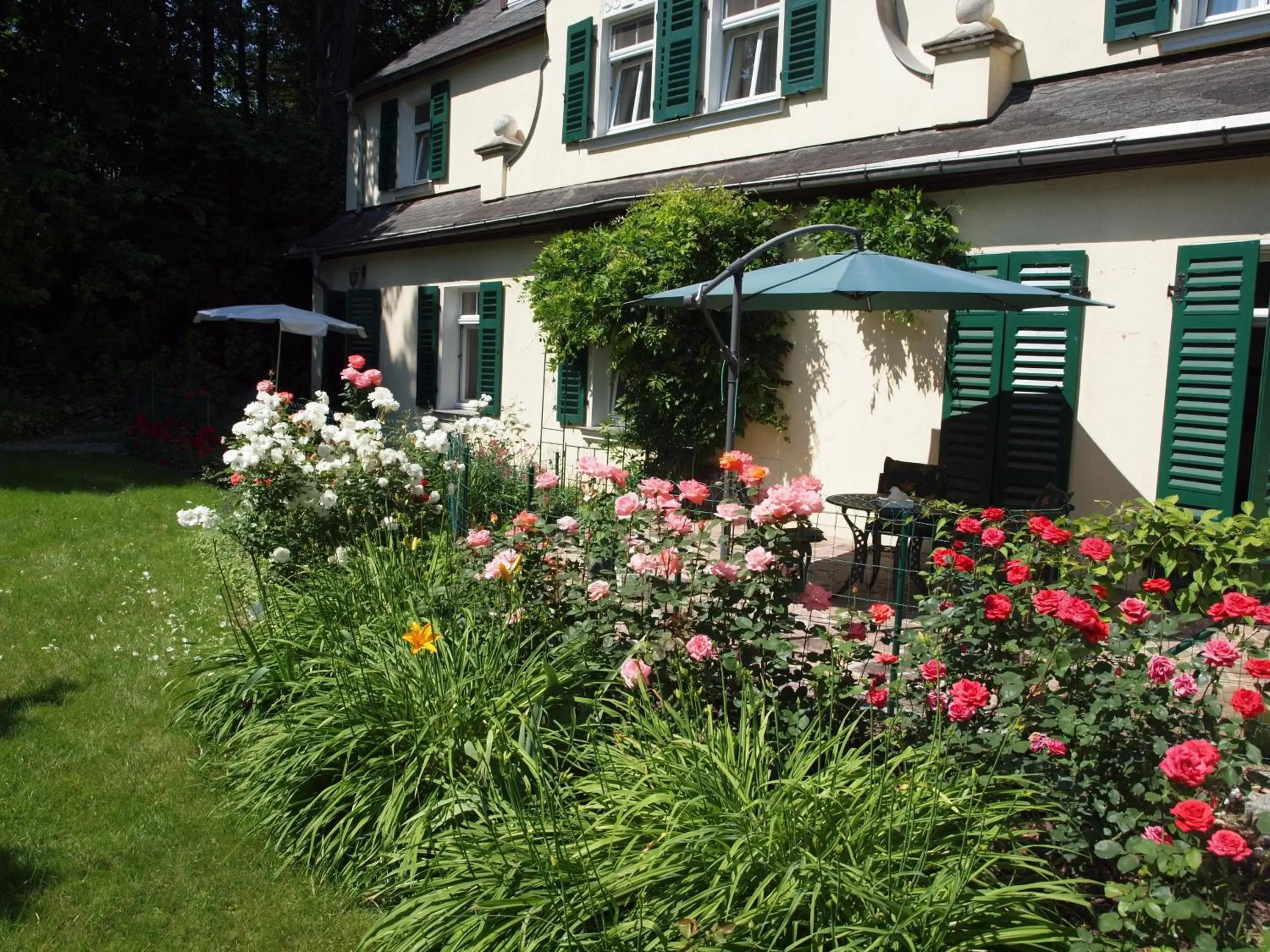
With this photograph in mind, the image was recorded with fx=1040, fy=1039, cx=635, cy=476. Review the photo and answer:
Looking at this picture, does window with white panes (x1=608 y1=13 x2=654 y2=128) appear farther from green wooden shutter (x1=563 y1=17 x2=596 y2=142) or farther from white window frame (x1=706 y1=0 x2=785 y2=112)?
white window frame (x1=706 y1=0 x2=785 y2=112)

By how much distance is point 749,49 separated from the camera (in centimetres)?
967

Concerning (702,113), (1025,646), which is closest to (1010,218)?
(702,113)

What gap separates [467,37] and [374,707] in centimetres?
1278

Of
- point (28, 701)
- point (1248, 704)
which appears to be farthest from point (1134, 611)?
point (28, 701)

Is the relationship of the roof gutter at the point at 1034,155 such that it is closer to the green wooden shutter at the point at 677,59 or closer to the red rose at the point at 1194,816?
the green wooden shutter at the point at 677,59

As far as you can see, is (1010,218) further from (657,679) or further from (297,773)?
(297,773)

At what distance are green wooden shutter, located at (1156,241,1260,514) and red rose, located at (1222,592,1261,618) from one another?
12.6 feet

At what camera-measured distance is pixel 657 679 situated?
355 centimetres

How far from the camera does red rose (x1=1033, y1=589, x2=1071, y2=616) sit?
9.02 feet

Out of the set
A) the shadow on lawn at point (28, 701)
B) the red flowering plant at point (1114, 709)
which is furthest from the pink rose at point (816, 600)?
the shadow on lawn at point (28, 701)

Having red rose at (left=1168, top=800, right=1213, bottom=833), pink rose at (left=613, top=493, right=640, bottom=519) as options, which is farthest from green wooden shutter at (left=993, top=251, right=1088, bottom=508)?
red rose at (left=1168, top=800, right=1213, bottom=833)

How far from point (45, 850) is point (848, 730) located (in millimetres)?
2572

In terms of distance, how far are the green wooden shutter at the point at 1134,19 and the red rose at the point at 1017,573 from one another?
5.47 meters

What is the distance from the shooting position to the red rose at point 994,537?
308 cm
